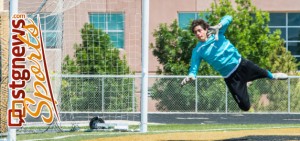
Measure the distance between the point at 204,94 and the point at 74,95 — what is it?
509 centimetres

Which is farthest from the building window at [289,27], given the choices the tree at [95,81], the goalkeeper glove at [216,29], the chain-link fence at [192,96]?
the goalkeeper glove at [216,29]

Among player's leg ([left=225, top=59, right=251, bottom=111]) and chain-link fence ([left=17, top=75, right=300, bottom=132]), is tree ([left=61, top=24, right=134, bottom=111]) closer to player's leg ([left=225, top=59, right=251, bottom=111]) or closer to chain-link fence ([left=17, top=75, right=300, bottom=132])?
chain-link fence ([left=17, top=75, right=300, bottom=132])

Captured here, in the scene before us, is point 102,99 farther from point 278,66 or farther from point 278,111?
point 278,66

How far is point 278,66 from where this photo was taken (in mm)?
36719

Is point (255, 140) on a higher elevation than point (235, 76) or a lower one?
lower

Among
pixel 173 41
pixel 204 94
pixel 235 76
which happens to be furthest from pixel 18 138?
pixel 173 41

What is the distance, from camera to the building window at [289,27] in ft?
142

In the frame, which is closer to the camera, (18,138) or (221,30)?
(221,30)

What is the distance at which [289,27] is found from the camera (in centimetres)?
4356

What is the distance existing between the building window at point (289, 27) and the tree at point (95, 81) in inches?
574

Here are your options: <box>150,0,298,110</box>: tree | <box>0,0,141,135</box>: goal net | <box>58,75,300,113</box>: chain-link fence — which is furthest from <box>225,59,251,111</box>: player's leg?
<box>150,0,298,110</box>: tree

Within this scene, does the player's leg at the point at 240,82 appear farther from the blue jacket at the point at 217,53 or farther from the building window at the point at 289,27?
the building window at the point at 289,27

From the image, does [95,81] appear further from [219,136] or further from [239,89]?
[239,89]

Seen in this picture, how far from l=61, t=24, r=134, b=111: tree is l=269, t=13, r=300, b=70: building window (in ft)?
47.8
